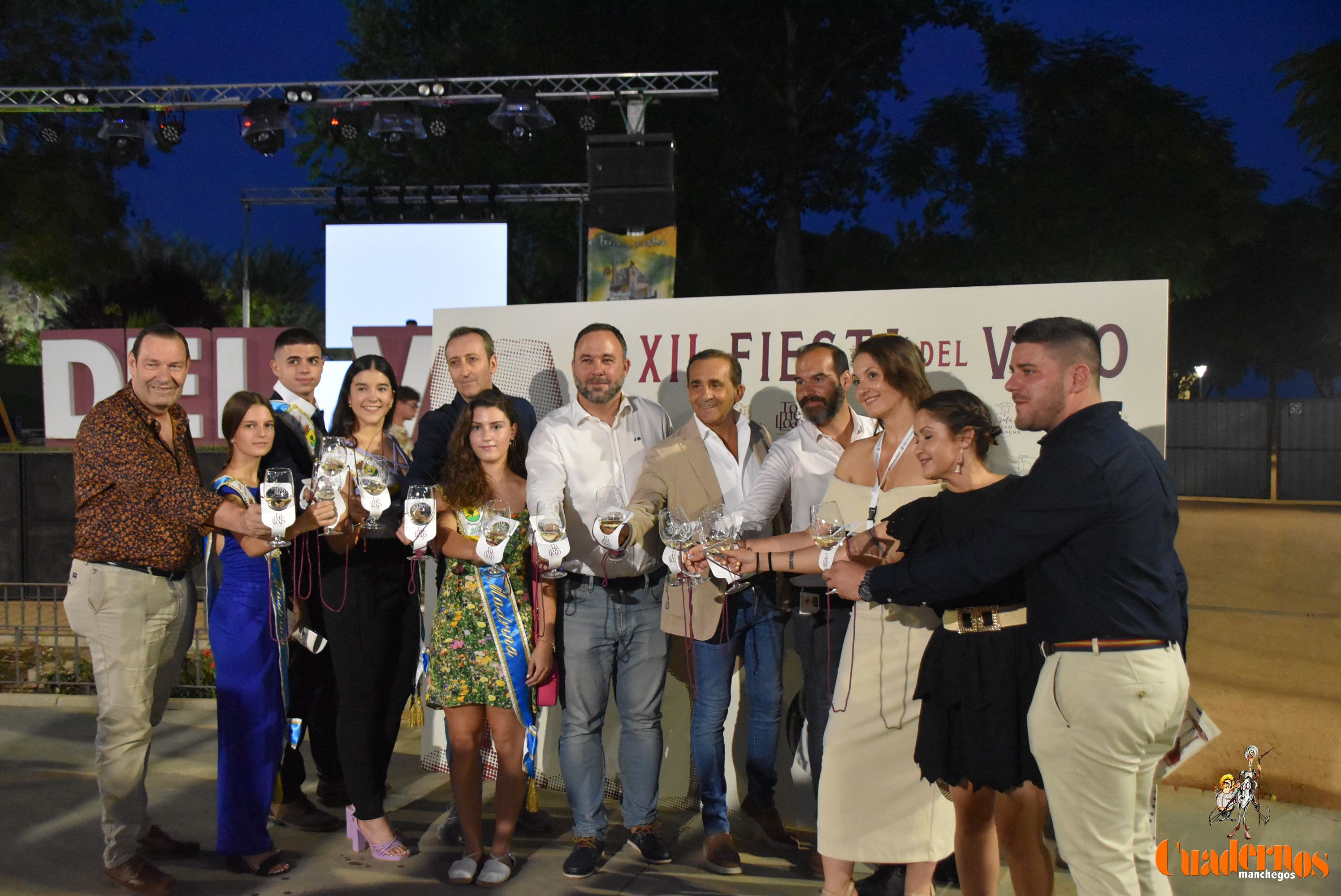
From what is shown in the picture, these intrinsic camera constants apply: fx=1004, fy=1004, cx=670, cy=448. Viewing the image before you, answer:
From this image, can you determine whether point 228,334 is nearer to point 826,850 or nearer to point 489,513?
point 489,513

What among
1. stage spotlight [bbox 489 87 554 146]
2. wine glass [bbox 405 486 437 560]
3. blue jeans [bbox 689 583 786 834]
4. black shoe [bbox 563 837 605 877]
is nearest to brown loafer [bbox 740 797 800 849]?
blue jeans [bbox 689 583 786 834]

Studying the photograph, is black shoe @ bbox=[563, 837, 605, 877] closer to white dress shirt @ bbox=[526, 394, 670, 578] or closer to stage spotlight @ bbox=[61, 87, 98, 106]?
white dress shirt @ bbox=[526, 394, 670, 578]

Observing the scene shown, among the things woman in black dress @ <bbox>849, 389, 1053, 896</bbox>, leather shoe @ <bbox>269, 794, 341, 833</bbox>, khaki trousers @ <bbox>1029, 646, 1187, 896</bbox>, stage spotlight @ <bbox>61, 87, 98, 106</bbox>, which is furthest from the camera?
stage spotlight @ <bbox>61, 87, 98, 106</bbox>

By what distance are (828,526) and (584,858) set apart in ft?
5.36

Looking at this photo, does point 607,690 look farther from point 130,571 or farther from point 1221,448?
point 1221,448

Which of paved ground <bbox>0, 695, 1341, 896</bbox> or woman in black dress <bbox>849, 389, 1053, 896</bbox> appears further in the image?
paved ground <bbox>0, 695, 1341, 896</bbox>

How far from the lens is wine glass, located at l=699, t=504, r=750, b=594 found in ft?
11.1

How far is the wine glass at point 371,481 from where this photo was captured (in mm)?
3557

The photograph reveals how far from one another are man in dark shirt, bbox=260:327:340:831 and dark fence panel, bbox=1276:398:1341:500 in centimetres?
2398

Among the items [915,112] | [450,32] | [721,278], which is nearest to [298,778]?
[721,278]

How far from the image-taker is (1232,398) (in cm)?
2384

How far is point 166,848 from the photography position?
3949 millimetres

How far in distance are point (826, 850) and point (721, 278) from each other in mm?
18358

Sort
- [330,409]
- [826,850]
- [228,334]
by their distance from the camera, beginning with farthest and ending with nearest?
1. [330,409]
2. [228,334]
3. [826,850]
